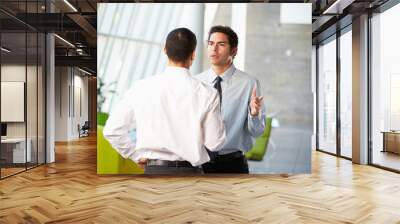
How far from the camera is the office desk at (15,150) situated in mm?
6555

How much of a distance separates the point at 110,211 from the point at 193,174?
7.78 ft

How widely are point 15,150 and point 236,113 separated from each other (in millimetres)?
3681

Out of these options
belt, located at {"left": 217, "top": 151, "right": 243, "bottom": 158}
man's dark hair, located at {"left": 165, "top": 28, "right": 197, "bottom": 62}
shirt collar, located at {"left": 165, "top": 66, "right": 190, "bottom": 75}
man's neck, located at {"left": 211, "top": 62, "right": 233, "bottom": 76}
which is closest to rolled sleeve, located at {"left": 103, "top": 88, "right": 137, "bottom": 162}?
shirt collar, located at {"left": 165, "top": 66, "right": 190, "bottom": 75}

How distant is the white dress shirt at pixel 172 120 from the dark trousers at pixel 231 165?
0.84 feet

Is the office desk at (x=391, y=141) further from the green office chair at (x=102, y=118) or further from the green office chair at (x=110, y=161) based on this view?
the green office chair at (x=102, y=118)

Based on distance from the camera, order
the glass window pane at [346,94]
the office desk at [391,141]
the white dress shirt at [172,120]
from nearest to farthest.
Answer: the white dress shirt at [172,120] → the office desk at [391,141] → the glass window pane at [346,94]

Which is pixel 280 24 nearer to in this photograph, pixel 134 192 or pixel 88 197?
pixel 134 192

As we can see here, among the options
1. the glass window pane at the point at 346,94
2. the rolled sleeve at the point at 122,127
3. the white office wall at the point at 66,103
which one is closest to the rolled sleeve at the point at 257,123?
the rolled sleeve at the point at 122,127

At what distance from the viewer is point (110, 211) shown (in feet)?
14.4

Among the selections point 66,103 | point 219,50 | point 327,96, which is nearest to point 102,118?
point 219,50

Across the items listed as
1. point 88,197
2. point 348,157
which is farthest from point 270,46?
point 348,157

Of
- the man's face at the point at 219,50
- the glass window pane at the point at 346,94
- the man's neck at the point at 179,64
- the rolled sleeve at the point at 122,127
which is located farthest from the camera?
the glass window pane at the point at 346,94

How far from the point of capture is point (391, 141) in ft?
24.9

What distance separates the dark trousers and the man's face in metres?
1.42
